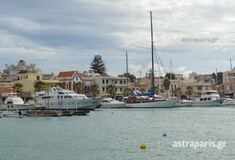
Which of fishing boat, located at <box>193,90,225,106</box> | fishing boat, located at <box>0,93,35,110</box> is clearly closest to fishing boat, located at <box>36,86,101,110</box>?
fishing boat, located at <box>0,93,35,110</box>

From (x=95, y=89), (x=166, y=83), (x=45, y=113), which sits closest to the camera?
(x=45, y=113)

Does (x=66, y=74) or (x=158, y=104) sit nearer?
(x=158, y=104)

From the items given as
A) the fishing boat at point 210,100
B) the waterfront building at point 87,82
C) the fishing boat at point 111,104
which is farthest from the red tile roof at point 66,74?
the fishing boat at point 210,100

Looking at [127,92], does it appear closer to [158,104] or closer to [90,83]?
[90,83]

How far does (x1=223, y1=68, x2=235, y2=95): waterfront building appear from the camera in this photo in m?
157

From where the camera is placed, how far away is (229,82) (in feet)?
521

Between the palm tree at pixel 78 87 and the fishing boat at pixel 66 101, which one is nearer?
the fishing boat at pixel 66 101

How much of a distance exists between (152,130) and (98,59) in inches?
5194

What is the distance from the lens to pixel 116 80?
14525 cm

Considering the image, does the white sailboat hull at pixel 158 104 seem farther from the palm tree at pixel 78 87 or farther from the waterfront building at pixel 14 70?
the waterfront building at pixel 14 70

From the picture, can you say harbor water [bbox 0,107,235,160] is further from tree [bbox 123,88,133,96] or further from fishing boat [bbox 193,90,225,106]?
tree [bbox 123,88,133,96]

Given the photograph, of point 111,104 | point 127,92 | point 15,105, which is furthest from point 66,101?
point 127,92

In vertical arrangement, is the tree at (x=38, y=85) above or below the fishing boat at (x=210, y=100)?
above

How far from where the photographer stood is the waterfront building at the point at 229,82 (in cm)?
15655
